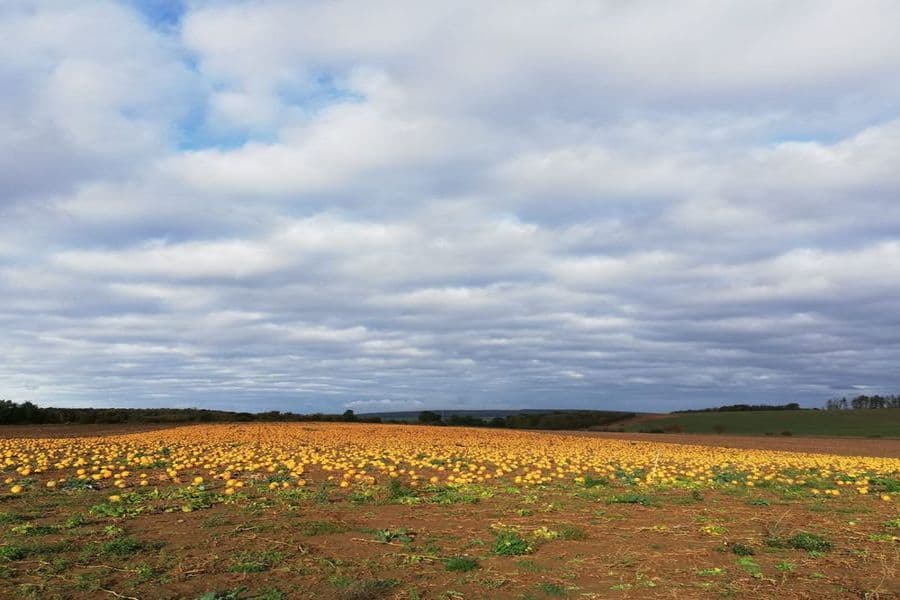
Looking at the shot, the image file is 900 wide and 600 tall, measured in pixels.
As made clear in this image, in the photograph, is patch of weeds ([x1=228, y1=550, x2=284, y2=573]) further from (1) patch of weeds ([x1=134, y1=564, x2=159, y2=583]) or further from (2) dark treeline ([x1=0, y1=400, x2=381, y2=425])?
(2) dark treeline ([x1=0, y1=400, x2=381, y2=425])

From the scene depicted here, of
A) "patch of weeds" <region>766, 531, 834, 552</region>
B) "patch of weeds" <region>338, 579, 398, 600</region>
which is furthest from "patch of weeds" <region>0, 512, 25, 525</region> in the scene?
"patch of weeds" <region>766, 531, 834, 552</region>

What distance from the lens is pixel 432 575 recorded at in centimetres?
744

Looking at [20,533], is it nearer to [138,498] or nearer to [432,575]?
[138,498]

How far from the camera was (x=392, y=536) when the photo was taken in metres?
9.12

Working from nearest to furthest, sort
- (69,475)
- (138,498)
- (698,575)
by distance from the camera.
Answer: (698,575), (138,498), (69,475)

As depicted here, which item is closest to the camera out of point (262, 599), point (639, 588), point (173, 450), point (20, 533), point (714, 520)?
point (262, 599)

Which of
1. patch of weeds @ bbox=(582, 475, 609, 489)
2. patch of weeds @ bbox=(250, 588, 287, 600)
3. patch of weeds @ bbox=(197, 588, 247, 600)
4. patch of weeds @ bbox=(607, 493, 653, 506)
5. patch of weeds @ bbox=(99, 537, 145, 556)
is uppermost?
patch of weeds @ bbox=(99, 537, 145, 556)

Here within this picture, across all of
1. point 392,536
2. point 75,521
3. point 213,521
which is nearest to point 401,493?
point 392,536

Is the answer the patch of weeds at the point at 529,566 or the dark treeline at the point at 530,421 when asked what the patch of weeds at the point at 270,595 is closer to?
the patch of weeds at the point at 529,566

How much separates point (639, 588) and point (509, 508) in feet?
15.6

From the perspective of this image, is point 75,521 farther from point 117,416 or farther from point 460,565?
point 117,416

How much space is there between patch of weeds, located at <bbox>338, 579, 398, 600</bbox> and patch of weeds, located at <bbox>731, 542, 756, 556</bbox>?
4304mm

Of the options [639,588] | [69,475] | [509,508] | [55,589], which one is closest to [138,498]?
[69,475]

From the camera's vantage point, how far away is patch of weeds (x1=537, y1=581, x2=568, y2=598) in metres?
6.81
